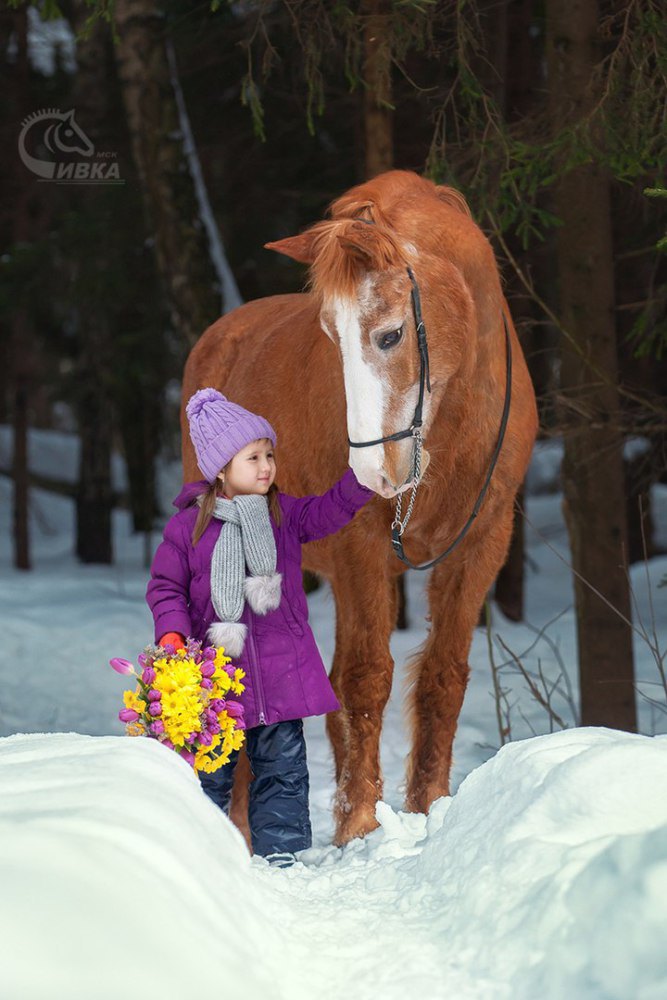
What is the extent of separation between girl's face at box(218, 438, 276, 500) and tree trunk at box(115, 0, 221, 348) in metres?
4.51

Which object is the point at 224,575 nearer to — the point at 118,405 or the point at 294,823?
the point at 294,823

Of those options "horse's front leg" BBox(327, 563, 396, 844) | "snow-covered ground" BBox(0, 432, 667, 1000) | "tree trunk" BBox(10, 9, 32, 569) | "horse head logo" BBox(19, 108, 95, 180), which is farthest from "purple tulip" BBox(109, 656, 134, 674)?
"tree trunk" BBox(10, 9, 32, 569)

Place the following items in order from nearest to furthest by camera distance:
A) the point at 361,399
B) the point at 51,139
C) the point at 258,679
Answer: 1. the point at 361,399
2. the point at 258,679
3. the point at 51,139

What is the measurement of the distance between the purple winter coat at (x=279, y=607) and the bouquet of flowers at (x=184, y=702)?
42 centimetres

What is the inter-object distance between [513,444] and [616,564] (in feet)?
7.04

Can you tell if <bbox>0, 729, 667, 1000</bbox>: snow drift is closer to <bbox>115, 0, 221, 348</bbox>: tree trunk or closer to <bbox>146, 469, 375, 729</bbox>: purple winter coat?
<bbox>146, 469, 375, 729</bbox>: purple winter coat

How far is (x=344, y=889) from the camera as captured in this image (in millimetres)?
2691

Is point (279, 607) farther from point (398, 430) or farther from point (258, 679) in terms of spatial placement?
point (398, 430)

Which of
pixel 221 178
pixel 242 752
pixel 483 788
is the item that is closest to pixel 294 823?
pixel 242 752

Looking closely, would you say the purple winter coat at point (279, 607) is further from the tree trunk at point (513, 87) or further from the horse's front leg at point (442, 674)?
the tree trunk at point (513, 87)

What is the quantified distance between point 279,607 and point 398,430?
75 centimetres

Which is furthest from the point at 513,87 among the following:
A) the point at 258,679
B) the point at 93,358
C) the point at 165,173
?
the point at 258,679

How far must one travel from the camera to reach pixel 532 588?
1319 cm

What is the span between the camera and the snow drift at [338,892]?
171 centimetres
